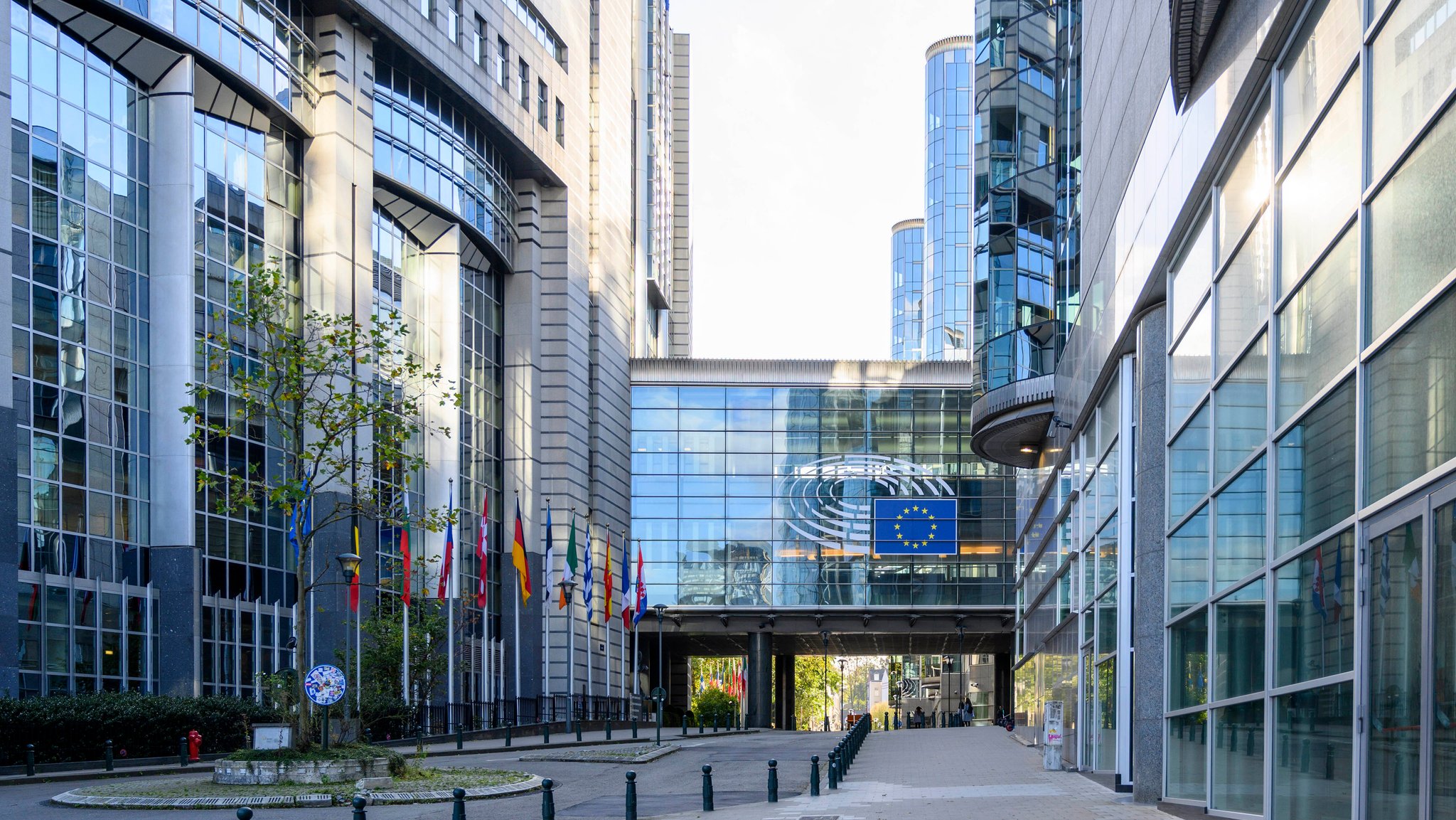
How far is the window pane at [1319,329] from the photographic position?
12180 mm

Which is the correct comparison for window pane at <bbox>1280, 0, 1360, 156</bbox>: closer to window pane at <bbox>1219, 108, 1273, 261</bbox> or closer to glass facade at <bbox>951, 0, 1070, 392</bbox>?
window pane at <bbox>1219, 108, 1273, 261</bbox>

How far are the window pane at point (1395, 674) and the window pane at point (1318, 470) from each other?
1.07 m

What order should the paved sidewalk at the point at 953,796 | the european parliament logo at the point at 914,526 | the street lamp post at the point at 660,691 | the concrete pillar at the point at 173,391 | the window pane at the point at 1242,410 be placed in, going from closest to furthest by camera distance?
the window pane at the point at 1242,410 → the paved sidewalk at the point at 953,796 → the concrete pillar at the point at 173,391 → the street lamp post at the point at 660,691 → the european parliament logo at the point at 914,526

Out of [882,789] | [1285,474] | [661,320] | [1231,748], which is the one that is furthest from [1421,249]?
[661,320]

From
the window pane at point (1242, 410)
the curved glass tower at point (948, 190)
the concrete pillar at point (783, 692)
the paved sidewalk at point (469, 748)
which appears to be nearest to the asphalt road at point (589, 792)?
the paved sidewalk at point (469, 748)

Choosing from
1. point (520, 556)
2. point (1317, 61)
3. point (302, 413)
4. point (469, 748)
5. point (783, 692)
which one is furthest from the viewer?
point (783, 692)

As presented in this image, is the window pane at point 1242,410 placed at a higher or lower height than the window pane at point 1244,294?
lower

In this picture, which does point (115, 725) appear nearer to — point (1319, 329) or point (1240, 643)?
point (1240, 643)

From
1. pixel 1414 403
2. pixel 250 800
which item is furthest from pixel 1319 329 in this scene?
pixel 250 800

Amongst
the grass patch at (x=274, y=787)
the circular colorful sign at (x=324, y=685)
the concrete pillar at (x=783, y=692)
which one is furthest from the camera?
the concrete pillar at (x=783, y=692)

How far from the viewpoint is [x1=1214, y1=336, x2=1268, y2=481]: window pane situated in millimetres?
15664

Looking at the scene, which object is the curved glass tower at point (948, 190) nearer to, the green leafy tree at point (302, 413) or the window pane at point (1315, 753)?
the green leafy tree at point (302, 413)

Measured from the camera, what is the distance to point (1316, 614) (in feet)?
43.0

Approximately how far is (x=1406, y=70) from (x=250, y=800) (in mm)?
18583
